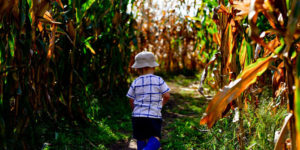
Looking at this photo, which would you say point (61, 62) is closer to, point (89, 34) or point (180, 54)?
point (89, 34)

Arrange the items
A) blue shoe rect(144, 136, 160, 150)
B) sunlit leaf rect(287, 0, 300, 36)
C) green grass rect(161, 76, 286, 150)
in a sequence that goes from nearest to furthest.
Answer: sunlit leaf rect(287, 0, 300, 36) → green grass rect(161, 76, 286, 150) → blue shoe rect(144, 136, 160, 150)

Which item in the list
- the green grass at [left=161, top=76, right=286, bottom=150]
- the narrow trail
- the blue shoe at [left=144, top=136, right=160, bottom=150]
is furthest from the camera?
the narrow trail

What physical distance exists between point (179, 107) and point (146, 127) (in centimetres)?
210

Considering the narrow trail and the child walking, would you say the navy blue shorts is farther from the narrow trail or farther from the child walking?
the narrow trail

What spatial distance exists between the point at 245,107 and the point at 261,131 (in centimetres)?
29

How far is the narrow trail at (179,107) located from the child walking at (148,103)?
597 mm

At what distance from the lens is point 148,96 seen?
8.28 feet

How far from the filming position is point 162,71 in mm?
7504

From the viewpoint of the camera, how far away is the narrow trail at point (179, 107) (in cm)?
340

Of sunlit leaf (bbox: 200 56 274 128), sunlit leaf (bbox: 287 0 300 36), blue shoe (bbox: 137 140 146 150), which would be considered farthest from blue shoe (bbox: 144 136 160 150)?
sunlit leaf (bbox: 287 0 300 36)

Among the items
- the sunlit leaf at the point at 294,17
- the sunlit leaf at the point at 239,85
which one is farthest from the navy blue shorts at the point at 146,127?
the sunlit leaf at the point at 294,17

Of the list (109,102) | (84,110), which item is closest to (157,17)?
(109,102)

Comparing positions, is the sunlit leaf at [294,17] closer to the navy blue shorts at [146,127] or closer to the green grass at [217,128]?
the green grass at [217,128]

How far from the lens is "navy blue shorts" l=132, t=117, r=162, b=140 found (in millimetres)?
2520
